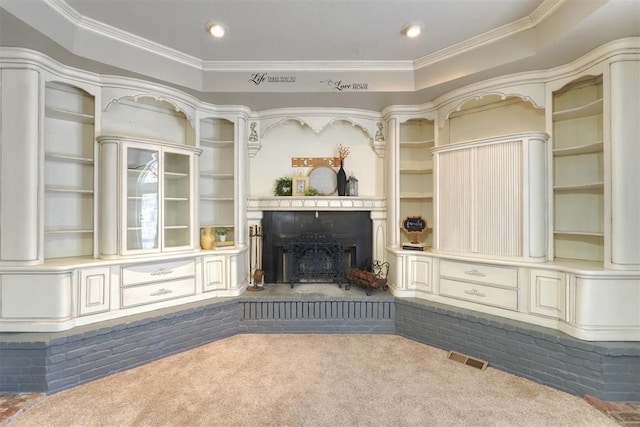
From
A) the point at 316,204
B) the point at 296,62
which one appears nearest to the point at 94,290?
the point at 316,204

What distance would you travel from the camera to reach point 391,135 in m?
3.52

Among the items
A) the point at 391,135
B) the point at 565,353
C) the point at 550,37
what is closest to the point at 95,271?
the point at 391,135

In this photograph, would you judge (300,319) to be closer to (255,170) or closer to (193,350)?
(193,350)

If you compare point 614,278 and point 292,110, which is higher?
point 292,110

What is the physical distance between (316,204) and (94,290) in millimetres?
2339

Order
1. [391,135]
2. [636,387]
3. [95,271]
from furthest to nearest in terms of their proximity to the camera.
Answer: [391,135] < [95,271] < [636,387]

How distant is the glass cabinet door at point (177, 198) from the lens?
9.98 feet

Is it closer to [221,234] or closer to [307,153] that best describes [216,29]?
[307,153]

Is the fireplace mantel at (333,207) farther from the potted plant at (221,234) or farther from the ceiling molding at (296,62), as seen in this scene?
the ceiling molding at (296,62)

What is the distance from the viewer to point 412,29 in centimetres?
242

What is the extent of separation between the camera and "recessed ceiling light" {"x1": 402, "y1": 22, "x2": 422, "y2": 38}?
7.85 feet

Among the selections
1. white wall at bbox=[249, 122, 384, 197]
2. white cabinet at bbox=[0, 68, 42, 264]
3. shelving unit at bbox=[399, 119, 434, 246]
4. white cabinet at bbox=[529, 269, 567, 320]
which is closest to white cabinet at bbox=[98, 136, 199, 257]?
white cabinet at bbox=[0, 68, 42, 264]

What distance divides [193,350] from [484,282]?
2884mm

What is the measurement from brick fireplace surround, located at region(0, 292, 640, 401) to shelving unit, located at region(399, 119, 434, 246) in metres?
1.06
